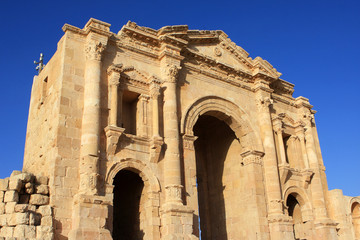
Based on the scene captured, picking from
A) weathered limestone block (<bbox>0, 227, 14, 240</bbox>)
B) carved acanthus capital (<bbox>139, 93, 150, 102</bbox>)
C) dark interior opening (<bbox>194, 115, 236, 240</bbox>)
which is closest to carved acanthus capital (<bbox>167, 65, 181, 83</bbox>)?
carved acanthus capital (<bbox>139, 93, 150, 102</bbox>)

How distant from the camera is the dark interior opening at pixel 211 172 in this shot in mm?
19859

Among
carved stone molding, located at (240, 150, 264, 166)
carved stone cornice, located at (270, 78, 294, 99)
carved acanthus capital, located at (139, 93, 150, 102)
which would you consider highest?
carved stone cornice, located at (270, 78, 294, 99)

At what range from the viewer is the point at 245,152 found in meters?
18.1

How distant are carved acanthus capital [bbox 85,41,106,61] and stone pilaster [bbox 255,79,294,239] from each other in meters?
7.87

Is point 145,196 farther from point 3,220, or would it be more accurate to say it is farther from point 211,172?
point 211,172

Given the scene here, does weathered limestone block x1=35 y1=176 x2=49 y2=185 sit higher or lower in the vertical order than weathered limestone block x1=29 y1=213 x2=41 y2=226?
higher

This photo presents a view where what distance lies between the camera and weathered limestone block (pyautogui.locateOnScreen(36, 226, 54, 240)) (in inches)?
452

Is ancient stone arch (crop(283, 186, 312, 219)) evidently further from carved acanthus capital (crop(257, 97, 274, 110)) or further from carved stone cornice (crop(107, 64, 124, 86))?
carved stone cornice (crop(107, 64, 124, 86))

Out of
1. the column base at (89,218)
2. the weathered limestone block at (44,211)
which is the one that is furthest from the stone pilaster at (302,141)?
the weathered limestone block at (44,211)

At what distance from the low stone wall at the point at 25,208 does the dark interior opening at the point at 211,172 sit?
9506 millimetres

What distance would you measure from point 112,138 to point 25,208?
3443 millimetres

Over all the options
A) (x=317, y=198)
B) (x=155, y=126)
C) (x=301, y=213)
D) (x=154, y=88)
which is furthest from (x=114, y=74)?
(x=317, y=198)

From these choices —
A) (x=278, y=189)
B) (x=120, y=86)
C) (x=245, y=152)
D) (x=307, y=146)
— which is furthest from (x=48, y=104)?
(x=307, y=146)

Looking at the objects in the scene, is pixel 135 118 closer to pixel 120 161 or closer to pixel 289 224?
pixel 120 161
